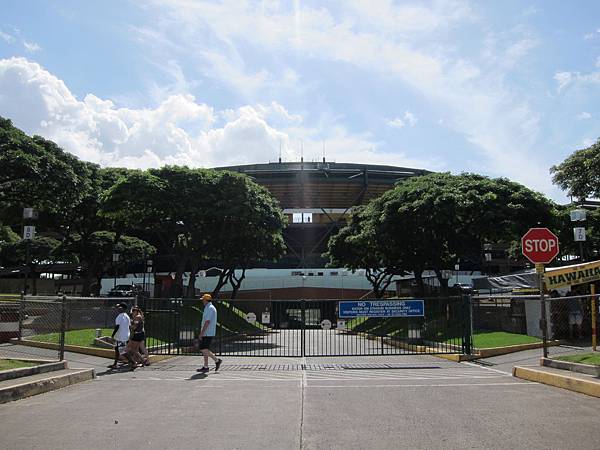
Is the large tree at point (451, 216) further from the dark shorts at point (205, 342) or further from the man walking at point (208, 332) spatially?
the dark shorts at point (205, 342)

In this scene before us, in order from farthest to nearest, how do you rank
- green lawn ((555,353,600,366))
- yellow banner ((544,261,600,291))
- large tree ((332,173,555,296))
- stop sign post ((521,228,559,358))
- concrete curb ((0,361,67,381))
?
large tree ((332,173,555,296)), yellow banner ((544,261,600,291)), stop sign post ((521,228,559,358)), green lawn ((555,353,600,366)), concrete curb ((0,361,67,381))

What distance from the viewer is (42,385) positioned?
31.5ft

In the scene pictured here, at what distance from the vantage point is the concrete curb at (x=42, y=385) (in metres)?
8.61

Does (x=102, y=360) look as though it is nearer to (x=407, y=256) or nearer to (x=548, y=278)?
(x=548, y=278)

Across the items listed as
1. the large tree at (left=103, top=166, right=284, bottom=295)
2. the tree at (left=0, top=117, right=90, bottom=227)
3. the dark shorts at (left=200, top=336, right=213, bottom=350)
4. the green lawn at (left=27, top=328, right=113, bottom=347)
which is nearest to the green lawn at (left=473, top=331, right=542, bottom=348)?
the dark shorts at (left=200, top=336, right=213, bottom=350)

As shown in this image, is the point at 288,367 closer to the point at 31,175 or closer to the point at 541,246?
the point at 541,246

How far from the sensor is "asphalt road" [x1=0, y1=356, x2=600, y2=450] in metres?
6.04

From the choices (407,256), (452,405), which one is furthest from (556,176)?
(452,405)

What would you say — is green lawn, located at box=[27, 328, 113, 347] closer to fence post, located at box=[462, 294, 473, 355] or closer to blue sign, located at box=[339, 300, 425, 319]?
blue sign, located at box=[339, 300, 425, 319]

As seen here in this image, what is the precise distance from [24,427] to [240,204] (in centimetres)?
2158

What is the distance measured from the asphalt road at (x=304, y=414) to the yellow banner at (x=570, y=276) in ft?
24.0

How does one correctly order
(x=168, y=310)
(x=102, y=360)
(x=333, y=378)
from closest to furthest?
(x=333, y=378) < (x=102, y=360) < (x=168, y=310)

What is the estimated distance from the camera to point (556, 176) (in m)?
19.4

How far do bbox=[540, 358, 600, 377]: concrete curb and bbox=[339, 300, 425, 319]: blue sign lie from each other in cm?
483
